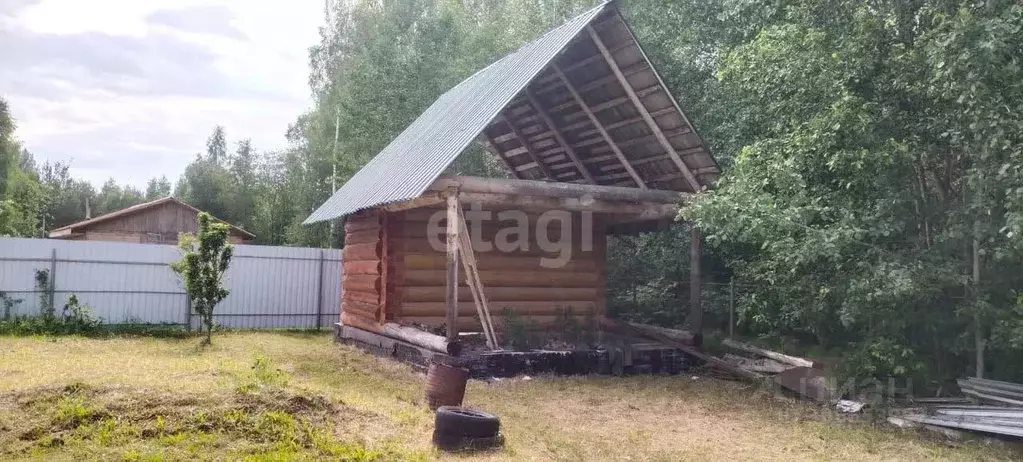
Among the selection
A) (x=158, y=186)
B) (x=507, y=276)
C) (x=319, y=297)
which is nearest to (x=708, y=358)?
(x=507, y=276)

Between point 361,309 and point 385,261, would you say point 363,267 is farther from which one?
point 385,261

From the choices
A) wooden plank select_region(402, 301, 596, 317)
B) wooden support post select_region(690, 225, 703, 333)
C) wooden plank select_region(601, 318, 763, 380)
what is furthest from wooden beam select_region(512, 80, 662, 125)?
wooden plank select_region(601, 318, 763, 380)

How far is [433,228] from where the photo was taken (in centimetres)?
1319

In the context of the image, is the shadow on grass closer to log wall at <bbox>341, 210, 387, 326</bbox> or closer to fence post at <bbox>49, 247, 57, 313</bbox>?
fence post at <bbox>49, 247, 57, 313</bbox>

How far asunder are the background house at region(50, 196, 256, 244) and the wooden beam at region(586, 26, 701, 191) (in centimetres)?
2498

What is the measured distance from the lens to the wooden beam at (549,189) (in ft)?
33.6

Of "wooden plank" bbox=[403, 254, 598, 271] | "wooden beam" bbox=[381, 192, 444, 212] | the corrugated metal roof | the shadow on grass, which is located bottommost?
the shadow on grass

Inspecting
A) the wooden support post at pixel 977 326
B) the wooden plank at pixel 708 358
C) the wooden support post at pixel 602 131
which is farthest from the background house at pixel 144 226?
the wooden support post at pixel 977 326

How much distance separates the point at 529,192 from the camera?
10.9m

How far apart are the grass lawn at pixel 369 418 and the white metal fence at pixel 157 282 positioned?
17.4ft

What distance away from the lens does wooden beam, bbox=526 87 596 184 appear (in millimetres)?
13820

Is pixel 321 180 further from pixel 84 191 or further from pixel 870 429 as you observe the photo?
pixel 84 191

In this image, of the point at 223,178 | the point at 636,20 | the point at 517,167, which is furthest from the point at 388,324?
the point at 223,178

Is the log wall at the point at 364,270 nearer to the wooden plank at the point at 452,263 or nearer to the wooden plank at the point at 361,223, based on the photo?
the wooden plank at the point at 361,223
